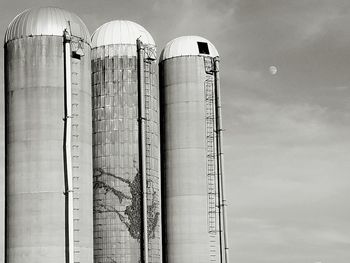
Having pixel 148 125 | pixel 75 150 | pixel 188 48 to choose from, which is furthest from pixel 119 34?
Answer: pixel 75 150

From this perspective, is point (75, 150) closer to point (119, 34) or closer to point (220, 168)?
point (119, 34)

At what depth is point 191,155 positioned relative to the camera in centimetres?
4753

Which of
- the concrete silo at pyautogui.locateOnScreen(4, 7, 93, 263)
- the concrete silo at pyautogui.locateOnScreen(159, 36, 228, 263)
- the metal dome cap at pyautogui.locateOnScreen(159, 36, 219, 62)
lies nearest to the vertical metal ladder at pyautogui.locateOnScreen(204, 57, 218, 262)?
the concrete silo at pyautogui.locateOnScreen(159, 36, 228, 263)

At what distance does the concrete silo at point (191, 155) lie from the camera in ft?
153

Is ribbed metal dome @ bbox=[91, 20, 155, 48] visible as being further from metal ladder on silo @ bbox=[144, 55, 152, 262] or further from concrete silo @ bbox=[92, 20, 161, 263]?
metal ladder on silo @ bbox=[144, 55, 152, 262]

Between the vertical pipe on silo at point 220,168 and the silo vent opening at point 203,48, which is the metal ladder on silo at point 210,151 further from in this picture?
the silo vent opening at point 203,48

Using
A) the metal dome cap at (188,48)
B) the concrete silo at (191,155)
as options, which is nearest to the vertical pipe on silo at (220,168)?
the concrete silo at (191,155)

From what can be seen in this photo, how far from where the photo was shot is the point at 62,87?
1577 inches

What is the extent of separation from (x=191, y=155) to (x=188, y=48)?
7.21 meters

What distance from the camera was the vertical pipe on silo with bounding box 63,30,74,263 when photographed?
3850 cm

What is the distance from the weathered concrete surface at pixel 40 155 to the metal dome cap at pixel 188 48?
932 cm

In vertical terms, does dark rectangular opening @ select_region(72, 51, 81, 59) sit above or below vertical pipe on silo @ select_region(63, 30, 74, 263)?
above

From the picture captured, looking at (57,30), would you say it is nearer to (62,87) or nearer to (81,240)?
(62,87)

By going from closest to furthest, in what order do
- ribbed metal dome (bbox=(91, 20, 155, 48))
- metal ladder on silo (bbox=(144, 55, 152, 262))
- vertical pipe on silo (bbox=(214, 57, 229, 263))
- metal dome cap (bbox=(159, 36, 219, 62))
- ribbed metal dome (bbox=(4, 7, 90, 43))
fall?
1. ribbed metal dome (bbox=(4, 7, 90, 43))
2. metal ladder on silo (bbox=(144, 55, 152, 262))
3. ribbed metal dome (bbox=(91, 20, 155, 48))
4. vertical pipe on silo (bbox=(214, 57, 229, 263))
5. metal dome cap (bbox=(159, 36, 219, 62))
